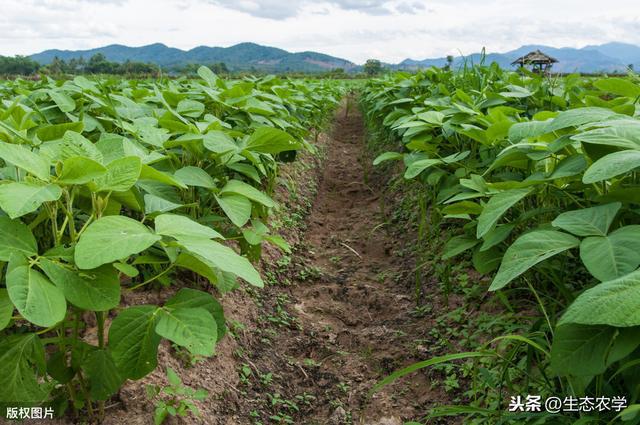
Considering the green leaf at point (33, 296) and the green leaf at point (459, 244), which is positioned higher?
the green leaf at point (33, 296)

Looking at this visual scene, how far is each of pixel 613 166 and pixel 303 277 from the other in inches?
89.8

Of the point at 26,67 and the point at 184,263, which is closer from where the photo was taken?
the point at 184,263

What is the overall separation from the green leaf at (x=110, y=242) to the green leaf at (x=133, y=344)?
8.8 inches

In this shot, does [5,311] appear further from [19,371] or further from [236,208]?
[236,208]

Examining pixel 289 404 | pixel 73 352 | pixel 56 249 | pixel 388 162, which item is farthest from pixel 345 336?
pixel 388 162

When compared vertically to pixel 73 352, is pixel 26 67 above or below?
above

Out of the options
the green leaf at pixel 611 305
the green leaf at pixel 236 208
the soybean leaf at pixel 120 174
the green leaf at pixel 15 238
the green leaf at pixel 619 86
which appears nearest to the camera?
the green leaf at pixel 611 305

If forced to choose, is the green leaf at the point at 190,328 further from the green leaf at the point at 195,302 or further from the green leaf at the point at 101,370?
the green leaf at the point at 101,370

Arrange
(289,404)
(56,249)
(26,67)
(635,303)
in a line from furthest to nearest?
1. (26,67)
2. (289,404)
3. (56,249)
4. (635,303)

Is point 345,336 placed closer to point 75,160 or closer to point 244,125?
point 244,125

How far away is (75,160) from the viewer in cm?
120

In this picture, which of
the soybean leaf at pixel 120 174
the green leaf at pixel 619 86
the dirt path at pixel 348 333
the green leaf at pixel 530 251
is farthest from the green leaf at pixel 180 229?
the green leaf at pixel 619 86

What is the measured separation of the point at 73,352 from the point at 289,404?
1.02 meters

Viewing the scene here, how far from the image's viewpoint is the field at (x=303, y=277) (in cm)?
116
